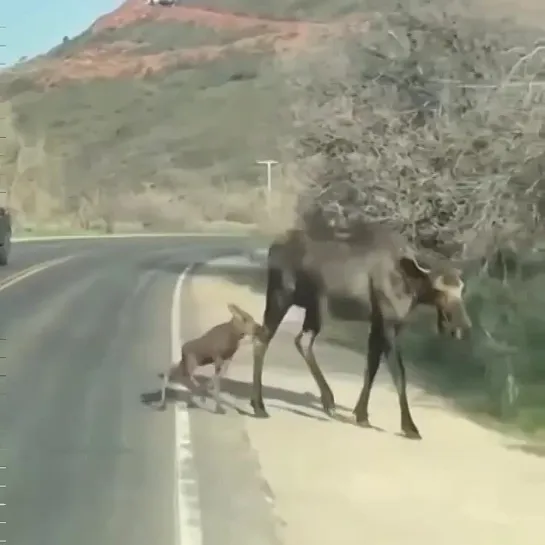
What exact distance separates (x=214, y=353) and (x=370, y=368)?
0.42 meters

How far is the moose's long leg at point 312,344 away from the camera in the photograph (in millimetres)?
2596

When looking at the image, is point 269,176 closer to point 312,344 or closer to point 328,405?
point 312,344

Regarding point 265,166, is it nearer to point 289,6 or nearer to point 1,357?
point 289,6

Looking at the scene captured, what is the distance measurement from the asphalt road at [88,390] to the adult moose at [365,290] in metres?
0.21

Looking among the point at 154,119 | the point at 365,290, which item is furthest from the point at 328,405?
the point at 154,119

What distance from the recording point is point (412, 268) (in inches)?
101

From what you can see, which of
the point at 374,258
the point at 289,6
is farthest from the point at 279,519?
the point at 289,6

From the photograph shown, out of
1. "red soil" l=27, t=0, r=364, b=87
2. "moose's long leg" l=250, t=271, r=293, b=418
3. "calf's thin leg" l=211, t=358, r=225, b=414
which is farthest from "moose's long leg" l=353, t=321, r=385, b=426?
"red soil" l=27, t=0, r=364, b=87

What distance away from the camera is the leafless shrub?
105 inches

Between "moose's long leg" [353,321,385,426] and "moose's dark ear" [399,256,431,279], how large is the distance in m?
0.15

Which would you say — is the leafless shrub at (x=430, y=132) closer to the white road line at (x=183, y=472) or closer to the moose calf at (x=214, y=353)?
the moose calf at (x=214, y=353)

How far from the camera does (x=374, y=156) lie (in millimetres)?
2715

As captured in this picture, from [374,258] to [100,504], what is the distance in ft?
3.03

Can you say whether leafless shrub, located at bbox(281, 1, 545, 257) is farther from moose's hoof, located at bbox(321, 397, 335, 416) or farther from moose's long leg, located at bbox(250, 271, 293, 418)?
moose's hoof, located at bbox(321, 397, 335, 416)
